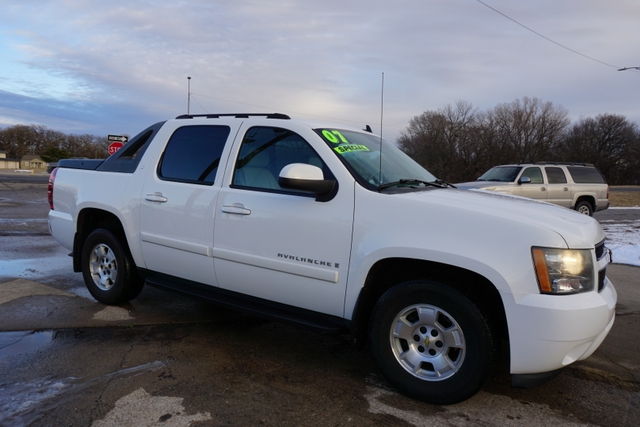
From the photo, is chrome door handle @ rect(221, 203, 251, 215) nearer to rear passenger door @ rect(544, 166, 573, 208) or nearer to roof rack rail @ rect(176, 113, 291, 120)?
roof rack rail @ rect(176, 113, 291, 120)

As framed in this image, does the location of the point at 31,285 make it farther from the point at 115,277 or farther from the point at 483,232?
the point at 483,232

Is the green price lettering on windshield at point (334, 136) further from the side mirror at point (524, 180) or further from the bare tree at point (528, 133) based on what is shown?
the bare tree at point (528, 133)

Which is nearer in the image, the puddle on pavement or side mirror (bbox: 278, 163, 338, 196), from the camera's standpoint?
side mirror (bbox: 278, 163, 338, 196)

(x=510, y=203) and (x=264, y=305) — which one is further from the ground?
(x=510, y=203)

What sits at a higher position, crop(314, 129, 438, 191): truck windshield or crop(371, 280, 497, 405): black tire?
crop(314, 129, 438, 191): truck windshield

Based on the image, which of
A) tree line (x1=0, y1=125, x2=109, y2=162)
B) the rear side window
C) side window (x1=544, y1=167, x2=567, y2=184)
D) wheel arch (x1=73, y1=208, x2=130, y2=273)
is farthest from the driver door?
tree line (x1=0, y1=125, x2=109, y2=162)

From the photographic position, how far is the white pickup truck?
2.78m

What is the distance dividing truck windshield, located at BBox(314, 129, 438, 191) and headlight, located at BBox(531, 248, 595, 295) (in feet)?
3.76

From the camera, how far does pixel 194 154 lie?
14.2 feet

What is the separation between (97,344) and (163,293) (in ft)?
5.37

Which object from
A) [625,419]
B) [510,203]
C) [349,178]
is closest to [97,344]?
[349,178]

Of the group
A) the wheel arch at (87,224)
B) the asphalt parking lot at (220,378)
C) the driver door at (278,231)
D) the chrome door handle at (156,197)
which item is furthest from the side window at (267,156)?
the wheel arch at (87,224)

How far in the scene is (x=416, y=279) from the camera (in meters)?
3.10

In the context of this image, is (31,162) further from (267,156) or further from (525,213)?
(525,213)
